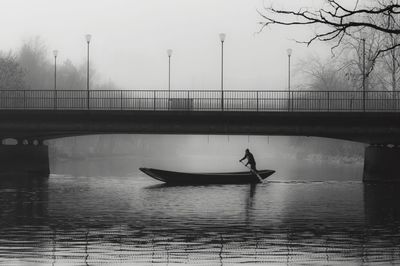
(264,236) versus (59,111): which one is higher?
(59,111)

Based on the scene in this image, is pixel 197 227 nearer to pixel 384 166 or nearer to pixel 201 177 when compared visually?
pixel 201 177

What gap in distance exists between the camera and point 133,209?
3272 centimetres

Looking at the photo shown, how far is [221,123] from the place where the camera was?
193 ft

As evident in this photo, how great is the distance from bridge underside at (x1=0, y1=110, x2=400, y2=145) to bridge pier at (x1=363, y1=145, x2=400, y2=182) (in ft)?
2.69

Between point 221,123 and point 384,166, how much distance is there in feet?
38.6

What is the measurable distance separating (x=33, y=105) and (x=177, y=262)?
47.9 metres

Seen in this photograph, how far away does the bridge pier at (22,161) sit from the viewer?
6562 cm

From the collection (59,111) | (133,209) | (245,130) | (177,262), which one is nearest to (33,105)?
(59,111)

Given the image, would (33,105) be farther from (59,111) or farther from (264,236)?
(264,236)

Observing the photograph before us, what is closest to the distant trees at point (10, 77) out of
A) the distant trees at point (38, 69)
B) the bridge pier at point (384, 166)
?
the distant trees at point (38, 69)

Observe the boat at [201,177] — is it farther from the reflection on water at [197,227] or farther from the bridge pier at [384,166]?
the bridge pier at [384,166]

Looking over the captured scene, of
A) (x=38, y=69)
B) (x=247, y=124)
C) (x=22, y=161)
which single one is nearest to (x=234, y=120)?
(x=247, y=124)

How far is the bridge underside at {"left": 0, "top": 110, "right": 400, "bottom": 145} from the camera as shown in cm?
5759

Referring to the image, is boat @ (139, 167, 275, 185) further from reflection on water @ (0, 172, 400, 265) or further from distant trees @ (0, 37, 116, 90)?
distant trees @ (0, 37, 116, 90)
